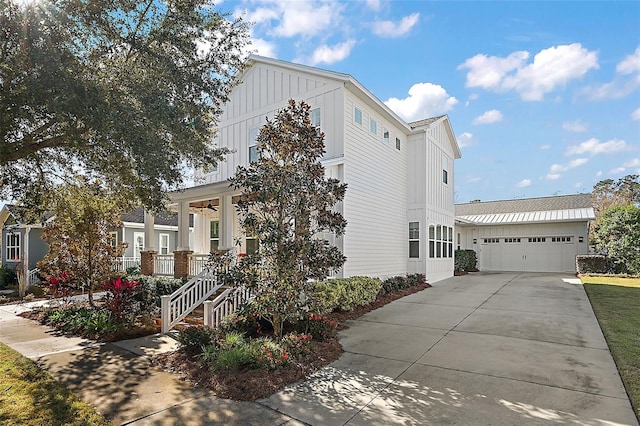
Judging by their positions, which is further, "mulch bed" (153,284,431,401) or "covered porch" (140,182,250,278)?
"covered porch" (140,182,250,278)

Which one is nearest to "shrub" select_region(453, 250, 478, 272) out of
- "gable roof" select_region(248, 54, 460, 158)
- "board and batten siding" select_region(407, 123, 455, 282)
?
"board and batten siding" select_region(407, 123, 455, 282)

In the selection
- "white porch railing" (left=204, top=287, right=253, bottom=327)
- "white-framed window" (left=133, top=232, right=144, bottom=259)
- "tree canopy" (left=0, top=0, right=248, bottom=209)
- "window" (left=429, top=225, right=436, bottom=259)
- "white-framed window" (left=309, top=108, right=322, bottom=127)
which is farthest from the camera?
"white-framed window" (left=133, top=232, right=144, bottom=259)

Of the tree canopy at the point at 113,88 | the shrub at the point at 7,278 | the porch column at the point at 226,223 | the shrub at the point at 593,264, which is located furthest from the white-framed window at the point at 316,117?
the shrub at the point at 593,264

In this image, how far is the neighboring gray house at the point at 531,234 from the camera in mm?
22703

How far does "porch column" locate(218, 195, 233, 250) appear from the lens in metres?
12.2

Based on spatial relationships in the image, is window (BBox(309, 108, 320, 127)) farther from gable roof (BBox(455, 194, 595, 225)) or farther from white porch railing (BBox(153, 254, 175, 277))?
gable roof (BBox(455, 194, 595, 225))

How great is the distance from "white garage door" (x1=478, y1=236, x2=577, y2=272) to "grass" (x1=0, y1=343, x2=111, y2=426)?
2510cm

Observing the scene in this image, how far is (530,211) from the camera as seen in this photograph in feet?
87.4

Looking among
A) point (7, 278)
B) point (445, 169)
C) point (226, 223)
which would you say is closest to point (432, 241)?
point (445, 169)

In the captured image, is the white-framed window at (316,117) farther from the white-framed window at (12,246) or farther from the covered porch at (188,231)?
the white-framed window at (12,246)

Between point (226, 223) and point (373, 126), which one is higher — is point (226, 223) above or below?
below

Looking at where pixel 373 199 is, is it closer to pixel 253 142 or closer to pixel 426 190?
pixel 426 190

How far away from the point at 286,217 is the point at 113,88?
140 inches

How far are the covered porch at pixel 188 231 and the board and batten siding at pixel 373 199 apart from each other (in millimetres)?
3470
